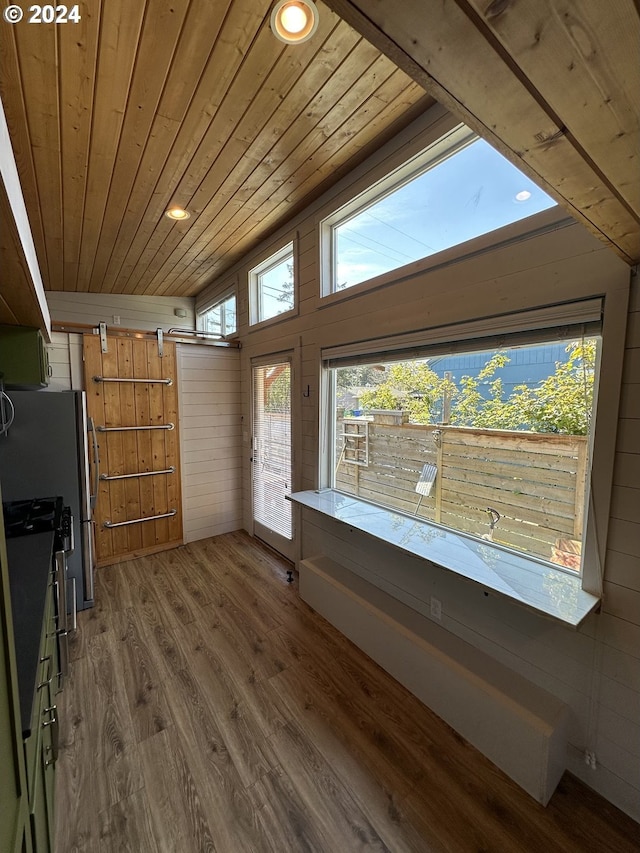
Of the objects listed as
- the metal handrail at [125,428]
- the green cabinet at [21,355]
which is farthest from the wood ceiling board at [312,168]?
the metal handrail at [125,428]

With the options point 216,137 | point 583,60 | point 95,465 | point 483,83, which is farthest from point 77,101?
point 95,465

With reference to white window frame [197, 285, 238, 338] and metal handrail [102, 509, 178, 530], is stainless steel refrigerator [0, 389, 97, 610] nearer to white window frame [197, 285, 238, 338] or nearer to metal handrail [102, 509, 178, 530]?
metal handrail [102, 509, 178, 530]

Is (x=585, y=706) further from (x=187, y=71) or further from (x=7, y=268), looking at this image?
(x=187, y=71)

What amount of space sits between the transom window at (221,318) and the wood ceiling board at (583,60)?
3891 mm

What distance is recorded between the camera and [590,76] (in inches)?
22.3

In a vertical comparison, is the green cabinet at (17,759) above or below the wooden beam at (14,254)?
below

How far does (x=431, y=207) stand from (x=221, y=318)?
333cm

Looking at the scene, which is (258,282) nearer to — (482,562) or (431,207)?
(431,207)

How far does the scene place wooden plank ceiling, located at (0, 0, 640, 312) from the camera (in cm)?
50

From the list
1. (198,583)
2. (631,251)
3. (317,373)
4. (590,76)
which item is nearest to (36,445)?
(198,583)

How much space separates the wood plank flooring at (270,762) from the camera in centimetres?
130

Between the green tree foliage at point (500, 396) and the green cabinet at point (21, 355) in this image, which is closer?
the green tree foliage at point (500, 396)

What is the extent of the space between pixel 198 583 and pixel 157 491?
1134mm

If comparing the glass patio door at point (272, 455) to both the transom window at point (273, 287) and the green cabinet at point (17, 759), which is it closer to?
the transom window at point (273, 287)
